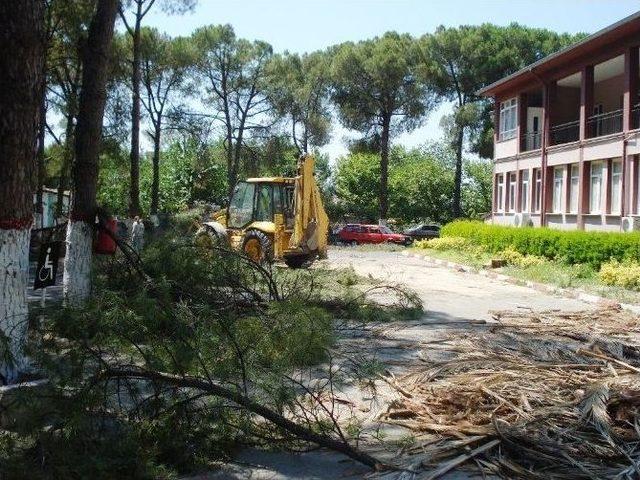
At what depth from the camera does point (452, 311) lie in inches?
533

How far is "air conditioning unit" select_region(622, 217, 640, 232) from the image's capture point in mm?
24781

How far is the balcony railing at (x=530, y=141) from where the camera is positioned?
114 feet

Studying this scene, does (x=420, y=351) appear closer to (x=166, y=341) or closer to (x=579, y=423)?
(x=579, y=423)

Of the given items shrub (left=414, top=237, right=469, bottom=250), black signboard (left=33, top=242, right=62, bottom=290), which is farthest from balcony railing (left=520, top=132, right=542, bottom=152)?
black signboard (left=33, top=242, right=62, bottom=290)

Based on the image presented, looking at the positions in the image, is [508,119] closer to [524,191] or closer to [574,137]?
[524,191]

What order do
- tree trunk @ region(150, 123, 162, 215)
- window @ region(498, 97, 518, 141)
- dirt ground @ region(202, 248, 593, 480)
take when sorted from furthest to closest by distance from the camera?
tree trunk @ region(150, 123, 162, 215) → window @ region(498, 97, 518, 141) → dirt ground @ region(202, 248, 593, 480)

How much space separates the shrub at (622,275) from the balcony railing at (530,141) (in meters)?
16.2

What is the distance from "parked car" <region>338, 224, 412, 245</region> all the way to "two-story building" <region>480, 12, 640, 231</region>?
8049 millimetres

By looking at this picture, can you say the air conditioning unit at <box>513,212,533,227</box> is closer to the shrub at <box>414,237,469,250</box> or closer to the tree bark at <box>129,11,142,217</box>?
the shrub at <box>414,237,469,250</box>

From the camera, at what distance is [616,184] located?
27234 mm

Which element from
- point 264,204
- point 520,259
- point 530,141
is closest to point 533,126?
point 530,141

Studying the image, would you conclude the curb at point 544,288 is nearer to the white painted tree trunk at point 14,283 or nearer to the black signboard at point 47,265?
the black signboard at point 47,265

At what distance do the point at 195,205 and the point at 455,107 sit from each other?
1917 centimetres

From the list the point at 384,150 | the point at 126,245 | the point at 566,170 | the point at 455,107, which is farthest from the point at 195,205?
the point at 126,245
